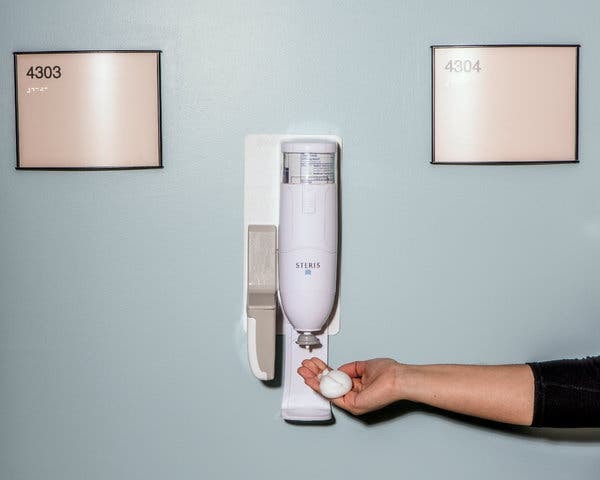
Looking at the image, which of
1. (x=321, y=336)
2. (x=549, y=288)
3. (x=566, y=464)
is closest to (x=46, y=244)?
(x=321, y=336)

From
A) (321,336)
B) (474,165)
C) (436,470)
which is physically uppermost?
(474,165)

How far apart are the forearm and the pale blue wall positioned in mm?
136

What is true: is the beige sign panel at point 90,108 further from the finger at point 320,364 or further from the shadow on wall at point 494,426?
the shadow on wall at point 494,426

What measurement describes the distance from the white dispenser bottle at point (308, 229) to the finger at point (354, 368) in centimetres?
12

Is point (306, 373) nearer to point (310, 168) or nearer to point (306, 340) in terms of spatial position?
point (306, 340)

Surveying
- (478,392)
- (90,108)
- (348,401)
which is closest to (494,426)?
(478,392)

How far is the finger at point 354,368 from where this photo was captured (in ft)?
4.66

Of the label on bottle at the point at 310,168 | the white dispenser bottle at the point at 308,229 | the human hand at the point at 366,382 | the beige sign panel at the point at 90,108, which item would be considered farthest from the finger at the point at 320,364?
the beige sign panel at the point at 90,108

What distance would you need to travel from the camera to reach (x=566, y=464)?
149 centimetres

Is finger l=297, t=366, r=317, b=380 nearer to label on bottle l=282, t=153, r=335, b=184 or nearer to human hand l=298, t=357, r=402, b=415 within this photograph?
human hand l=298, t=357, r=402, b=415

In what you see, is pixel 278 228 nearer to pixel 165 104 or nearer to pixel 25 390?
pixel 165 104

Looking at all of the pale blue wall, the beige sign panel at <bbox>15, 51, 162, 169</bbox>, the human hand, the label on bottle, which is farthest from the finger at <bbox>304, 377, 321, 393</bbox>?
the beige sign panel at <bbox>15, 51, 162, 169</bbox>

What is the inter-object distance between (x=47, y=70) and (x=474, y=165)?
0.77 metres

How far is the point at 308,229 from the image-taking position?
4.40ft
